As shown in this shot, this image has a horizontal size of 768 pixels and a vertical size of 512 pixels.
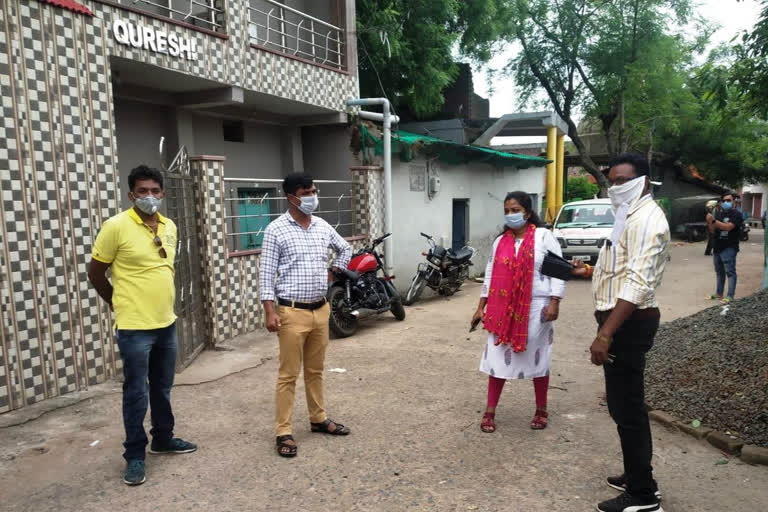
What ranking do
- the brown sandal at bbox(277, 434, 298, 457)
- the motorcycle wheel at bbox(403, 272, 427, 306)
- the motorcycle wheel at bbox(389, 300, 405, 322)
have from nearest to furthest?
1. the brown sandal at bbox(277, 434, 298, 457)
2. the motorcycle wheel at bbox(389, 300, 405, 322)
3. the motorcycle wheel at bbox(403, 272, 427, 306)

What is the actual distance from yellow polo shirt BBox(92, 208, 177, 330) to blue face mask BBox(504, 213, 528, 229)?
2354 mm

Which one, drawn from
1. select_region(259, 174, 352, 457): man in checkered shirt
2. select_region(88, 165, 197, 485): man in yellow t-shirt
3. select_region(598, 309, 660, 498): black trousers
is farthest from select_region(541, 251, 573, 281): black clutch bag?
select_region(88, 165, 197, 485): man in yellow t-shirt

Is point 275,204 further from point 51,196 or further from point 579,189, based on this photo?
point 579,189

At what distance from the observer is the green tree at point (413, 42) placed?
12.6 metres

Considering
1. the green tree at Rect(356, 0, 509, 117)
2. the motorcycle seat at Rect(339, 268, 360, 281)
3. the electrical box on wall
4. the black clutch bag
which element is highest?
the green tree at Rect(356, 0, 509, 117)

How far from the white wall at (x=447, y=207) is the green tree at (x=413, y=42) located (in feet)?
7.72

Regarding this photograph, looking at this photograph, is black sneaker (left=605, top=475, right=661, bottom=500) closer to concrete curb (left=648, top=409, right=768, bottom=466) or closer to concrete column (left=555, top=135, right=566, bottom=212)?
concrete curb (left=648, top=409, right=768, bottom=466)

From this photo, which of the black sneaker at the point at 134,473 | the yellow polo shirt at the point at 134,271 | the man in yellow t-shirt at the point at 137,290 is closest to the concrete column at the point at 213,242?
the man in yellow t-shirt at the point at 137,290

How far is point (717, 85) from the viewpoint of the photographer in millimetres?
6258

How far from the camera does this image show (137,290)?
11.6ft

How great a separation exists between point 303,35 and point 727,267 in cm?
834

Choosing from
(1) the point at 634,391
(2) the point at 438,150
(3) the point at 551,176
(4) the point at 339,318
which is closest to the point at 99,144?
(4) the point at 339,318

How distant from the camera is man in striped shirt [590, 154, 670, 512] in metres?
2.88

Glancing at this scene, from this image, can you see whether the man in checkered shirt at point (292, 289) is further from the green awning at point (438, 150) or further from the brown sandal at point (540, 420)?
the green awning at point (438, 150)
